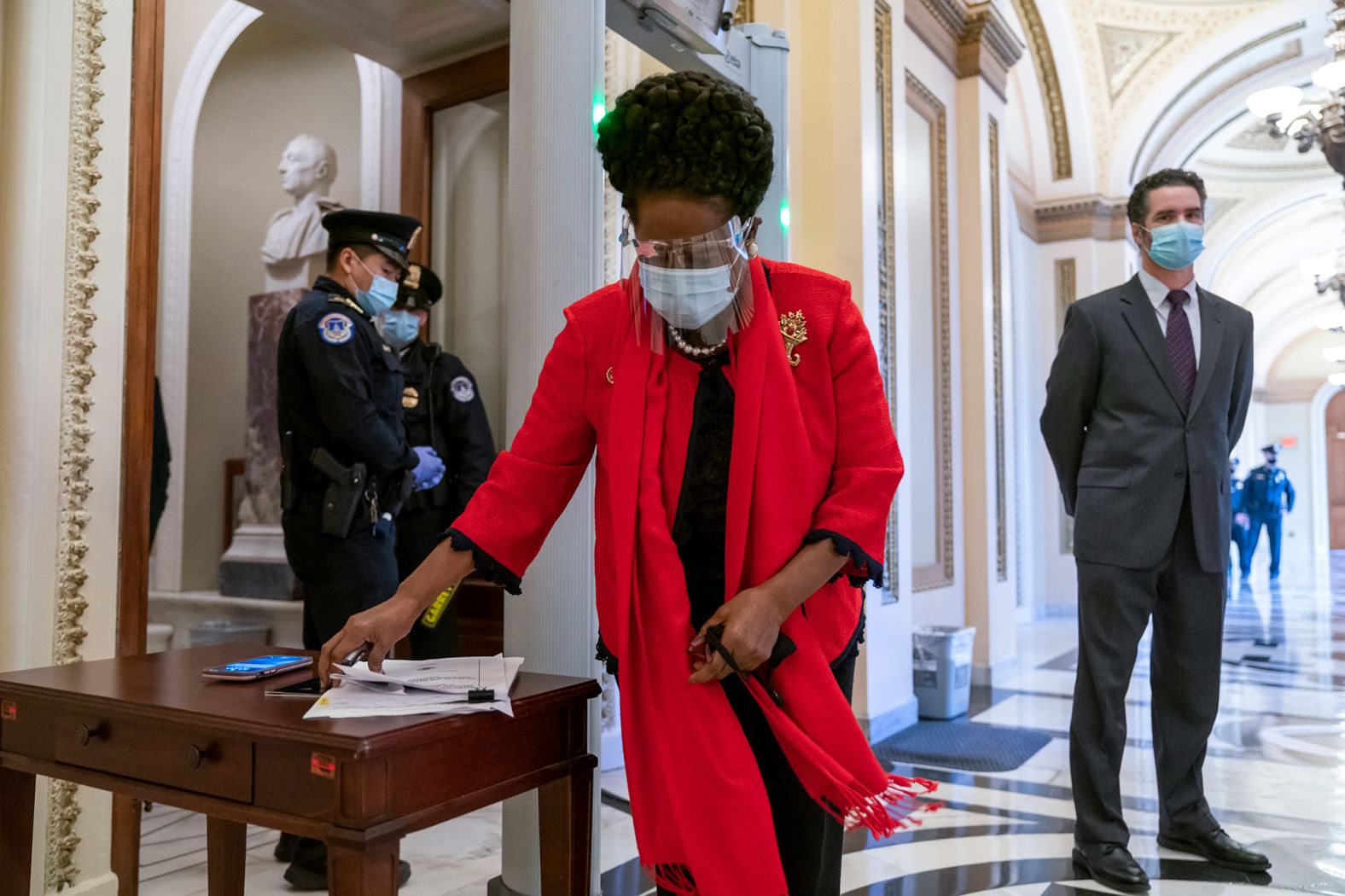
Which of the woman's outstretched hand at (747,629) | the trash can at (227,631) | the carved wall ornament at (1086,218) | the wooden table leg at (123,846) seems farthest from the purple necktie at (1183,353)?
the carved wall ornament at (1086,218)

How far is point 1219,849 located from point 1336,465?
2424 cm

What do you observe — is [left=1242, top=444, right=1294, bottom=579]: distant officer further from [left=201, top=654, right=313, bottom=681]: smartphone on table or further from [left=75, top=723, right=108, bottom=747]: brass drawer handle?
[left=75, top=723, right=108, bottom=747]: brass drawer handle

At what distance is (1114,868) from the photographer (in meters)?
2.62

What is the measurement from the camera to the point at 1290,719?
479 cm

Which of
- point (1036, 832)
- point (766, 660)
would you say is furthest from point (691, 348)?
point (1036, 832)

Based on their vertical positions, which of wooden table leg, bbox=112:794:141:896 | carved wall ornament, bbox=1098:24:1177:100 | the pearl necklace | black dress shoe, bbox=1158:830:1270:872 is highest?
carved wall ornament, bbox=1098:24:1177:100

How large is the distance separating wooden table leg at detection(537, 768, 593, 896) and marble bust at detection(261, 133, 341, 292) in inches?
143

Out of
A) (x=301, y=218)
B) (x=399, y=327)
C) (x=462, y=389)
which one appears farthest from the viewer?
(x=301, y=218)

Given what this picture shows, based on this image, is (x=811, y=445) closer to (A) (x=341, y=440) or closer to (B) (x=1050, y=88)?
(A) (x=341, y=440)

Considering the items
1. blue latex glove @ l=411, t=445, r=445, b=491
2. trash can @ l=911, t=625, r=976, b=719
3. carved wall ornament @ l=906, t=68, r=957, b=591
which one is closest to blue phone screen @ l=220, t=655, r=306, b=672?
blue latex glove @ l=411, t=445, r=445, b=491

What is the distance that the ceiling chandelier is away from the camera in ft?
22.1

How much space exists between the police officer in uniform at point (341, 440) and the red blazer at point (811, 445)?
1341 mm

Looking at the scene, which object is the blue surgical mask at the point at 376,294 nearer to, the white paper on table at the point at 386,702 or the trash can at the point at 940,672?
the white paper on table at the point at 386,702

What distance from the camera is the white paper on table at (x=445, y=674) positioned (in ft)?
4.71
